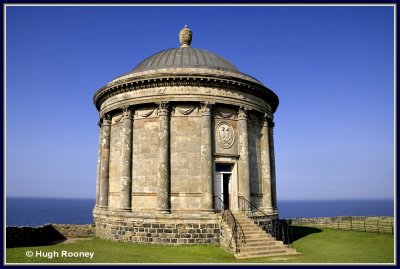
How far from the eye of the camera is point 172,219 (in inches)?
743

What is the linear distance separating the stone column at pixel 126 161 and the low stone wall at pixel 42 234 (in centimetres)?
435

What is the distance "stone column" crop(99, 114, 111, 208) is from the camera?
22.2m

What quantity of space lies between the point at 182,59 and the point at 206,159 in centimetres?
710

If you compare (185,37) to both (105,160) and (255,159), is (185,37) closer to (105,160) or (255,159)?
(255,159)

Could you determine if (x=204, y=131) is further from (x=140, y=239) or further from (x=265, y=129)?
(x=140, y=239)

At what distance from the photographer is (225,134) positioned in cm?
2078

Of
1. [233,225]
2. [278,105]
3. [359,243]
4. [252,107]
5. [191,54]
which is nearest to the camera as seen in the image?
[233,225]

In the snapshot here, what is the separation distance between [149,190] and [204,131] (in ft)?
15.0

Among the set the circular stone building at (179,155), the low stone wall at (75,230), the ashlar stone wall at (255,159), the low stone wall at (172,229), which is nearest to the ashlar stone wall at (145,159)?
the circular stone building at (179,155)

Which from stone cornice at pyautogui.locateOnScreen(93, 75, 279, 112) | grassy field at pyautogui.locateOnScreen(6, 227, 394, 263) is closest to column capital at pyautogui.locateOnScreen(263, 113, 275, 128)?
stone cornice at pyautogui.locateOnScreen(93, 75, 279, 112)

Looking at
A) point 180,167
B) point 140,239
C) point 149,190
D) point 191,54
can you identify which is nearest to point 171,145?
point 180,167

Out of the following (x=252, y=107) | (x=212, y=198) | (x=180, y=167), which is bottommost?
(x=212, y=198)

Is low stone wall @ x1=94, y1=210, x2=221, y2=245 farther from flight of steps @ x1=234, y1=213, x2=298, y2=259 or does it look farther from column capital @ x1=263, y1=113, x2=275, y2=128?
column capital @ x1=263, y1=113, x2=275, y2=128

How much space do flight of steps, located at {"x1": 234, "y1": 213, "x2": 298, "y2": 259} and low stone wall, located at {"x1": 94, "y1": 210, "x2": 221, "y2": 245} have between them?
6.38ft
